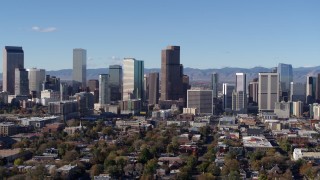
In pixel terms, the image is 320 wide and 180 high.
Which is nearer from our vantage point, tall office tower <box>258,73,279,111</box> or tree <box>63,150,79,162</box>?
tree <box>63,150,79,162</box>

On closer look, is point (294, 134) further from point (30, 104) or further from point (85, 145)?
point (30, 104)

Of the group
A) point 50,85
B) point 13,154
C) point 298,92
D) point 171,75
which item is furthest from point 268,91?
point 13,154

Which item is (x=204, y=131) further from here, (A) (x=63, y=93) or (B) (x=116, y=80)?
(B) (x=116, y=80)

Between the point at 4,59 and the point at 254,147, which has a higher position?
the point at 4,59

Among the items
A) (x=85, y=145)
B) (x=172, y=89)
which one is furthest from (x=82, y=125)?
(x=172, y=89)

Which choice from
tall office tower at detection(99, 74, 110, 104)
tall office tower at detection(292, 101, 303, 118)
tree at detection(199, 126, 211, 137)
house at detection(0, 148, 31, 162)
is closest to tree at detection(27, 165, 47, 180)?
house at detection(0, 148, 31, 162)

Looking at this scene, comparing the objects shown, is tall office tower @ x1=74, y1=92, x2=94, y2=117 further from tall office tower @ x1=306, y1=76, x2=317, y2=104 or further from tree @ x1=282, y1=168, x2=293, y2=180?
tree @ x1=282, y1=168, x2=293, y2=180
